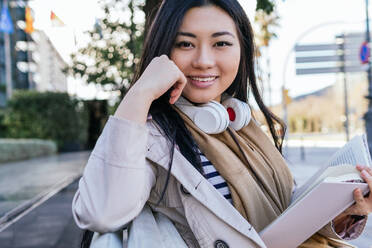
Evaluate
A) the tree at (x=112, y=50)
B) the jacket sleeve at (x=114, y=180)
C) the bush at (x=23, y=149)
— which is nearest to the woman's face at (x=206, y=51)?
the jacket sleeve at (x=114, y=180)

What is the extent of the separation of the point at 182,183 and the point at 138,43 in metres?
6.17

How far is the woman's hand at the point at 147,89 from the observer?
1131mm

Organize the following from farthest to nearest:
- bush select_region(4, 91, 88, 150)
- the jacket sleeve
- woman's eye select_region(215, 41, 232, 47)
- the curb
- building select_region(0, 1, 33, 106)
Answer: building select_region(0, 1, 33, 106), bush select_region(4, 91, 88, 150), the curb, woman's eye select_region(215, 41, 232, 47), the jacket sleeve

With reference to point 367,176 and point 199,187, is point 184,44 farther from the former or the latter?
point 367,176

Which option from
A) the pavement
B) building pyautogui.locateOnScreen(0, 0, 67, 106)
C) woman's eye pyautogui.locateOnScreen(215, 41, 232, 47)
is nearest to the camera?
woman's eye pyautogui.locateOnScreen(215, 41, 232, 47)

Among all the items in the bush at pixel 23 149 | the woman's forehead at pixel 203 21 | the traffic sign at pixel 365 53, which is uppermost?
the traffic sign at pixel 365 53

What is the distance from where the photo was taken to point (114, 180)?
1048mm

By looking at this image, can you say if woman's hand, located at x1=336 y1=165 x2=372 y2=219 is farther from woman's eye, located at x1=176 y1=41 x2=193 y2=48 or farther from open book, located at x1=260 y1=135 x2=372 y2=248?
woman's eye, located at x1=176 y1=41 x2=193 y2=48

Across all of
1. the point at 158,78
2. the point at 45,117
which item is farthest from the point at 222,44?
the point at 45,117

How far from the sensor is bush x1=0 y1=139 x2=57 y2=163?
14266 millimetres

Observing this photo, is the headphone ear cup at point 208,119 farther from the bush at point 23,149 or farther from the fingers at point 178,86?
the bush at point 23,149

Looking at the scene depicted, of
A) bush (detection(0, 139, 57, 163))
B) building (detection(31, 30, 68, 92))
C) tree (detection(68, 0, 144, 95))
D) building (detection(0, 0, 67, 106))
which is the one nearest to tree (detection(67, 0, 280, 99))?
tree (detection(68, 0, 144, 95))

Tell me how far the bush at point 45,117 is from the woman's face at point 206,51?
18060 mm

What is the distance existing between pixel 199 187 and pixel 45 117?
18.4 metres
